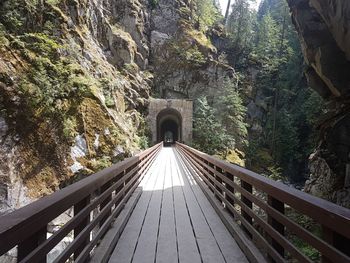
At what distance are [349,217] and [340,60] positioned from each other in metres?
12.6

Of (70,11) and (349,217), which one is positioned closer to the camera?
(349,217)

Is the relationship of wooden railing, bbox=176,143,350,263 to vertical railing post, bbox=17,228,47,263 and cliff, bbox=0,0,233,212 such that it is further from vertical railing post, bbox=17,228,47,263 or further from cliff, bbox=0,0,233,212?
cliff, bbox=0,0,233,212

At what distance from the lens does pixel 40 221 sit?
2057 millimetres

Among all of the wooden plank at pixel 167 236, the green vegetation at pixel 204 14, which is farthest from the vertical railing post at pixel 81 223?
the green vegetation at pixel 204 14

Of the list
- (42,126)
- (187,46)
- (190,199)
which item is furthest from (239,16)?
(190,199)

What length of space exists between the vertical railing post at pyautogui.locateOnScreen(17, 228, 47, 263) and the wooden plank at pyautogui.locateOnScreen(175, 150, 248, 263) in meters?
2.23

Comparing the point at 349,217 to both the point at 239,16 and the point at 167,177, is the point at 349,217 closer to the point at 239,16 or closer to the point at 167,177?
the point at 167,177

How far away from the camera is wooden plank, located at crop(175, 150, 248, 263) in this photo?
12.4 ft

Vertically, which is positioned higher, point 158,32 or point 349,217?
point 158,32

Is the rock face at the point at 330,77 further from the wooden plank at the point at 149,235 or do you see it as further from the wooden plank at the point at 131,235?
the wooden plank at the point at 131,235

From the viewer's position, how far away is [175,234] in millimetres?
4594

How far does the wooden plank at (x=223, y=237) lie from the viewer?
12.4ft

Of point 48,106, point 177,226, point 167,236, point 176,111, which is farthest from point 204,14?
point 167,236

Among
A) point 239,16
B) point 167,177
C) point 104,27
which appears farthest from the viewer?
point 239,16
